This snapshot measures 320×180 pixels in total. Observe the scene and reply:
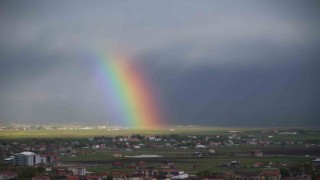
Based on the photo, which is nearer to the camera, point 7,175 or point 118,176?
point 7,175

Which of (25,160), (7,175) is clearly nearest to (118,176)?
(7,175)

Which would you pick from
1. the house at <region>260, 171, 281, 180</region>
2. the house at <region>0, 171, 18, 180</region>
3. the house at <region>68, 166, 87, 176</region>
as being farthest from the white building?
the house at <region>260, 171, 281, 180</region>

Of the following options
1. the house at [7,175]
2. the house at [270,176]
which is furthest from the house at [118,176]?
the house at [270,176]

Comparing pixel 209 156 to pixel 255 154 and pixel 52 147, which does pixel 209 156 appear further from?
pixel 52 147

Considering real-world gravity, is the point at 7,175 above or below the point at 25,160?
below

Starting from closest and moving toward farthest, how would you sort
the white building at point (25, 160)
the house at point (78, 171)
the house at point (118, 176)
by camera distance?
the house at point (118, 176) → the house at point (78, 171) → the white building at point (25, 160)

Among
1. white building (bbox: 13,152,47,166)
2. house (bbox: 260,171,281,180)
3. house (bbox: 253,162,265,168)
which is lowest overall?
house (bbox: 260,171,281,180)

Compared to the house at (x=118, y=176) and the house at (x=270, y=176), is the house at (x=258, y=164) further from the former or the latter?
the house at (x=118, y=176)

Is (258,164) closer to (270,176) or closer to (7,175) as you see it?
(270,176)

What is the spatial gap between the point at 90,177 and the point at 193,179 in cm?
466

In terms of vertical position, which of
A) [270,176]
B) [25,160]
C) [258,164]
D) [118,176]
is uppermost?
[25,160]

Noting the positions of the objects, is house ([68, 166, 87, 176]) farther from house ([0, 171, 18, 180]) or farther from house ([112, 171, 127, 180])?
house ([0, 171, 18, 180])

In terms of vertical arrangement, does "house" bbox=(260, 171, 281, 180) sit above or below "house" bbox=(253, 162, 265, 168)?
below

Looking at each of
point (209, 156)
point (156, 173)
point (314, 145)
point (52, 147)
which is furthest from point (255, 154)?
point (52, 147)
